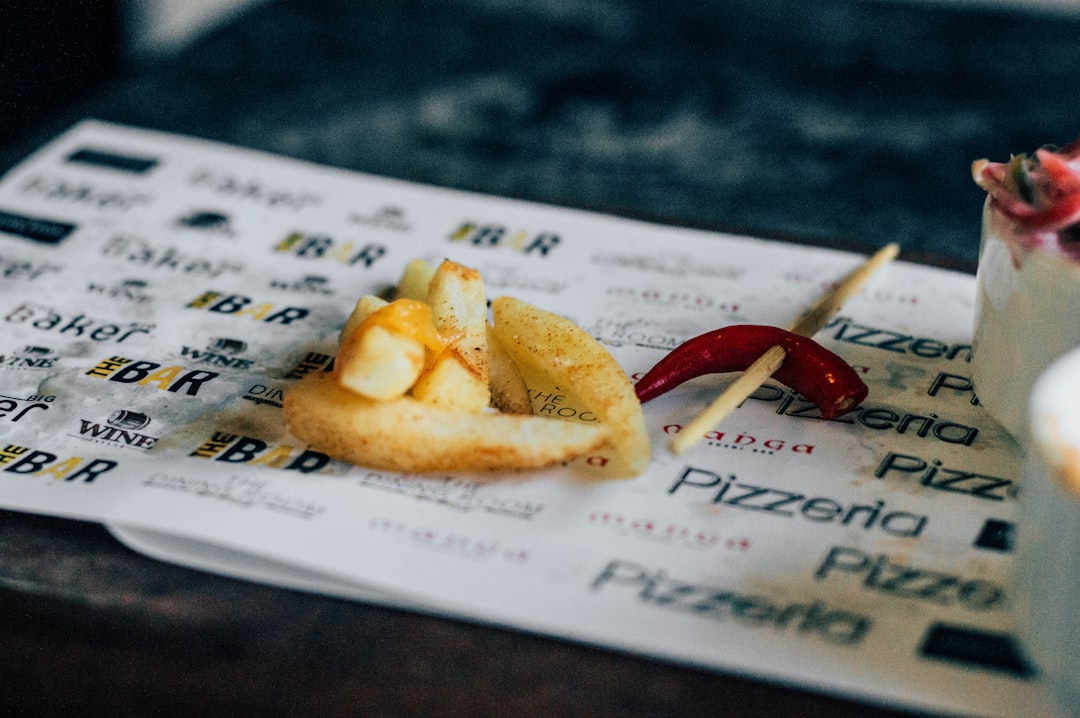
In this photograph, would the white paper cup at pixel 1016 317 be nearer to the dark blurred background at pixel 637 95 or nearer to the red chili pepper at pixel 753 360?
the red chili pepper at pixel 753 360

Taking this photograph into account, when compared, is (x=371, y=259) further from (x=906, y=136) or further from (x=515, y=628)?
(x=906, y=136)

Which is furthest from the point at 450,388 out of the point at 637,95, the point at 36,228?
the point at 637,95

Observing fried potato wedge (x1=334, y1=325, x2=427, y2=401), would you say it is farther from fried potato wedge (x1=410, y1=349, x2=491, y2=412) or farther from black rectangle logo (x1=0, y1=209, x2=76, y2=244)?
black rectangle logo (x1=0, y1=209, x2=76, y2=244)

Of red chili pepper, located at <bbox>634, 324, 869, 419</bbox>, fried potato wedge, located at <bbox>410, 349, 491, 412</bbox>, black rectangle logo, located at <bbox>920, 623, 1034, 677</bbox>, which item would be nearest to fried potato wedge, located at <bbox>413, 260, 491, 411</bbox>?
fried potato wedge, located at <bbox>410, 349, 491, 412</bbox>

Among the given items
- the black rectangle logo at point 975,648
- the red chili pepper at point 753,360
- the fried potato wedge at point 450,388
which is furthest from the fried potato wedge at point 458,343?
the black rectangle logo at point 975,648

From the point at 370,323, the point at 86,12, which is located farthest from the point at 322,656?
the point at 86,12

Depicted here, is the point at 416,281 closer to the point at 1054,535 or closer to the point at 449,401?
the point at 449,401
